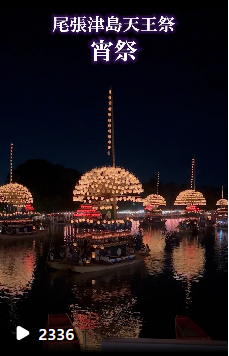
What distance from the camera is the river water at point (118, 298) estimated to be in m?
16.9

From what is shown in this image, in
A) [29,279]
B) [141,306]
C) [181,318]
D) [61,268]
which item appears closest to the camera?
[181,318]

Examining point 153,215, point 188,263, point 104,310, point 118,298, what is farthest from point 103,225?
point 153,215

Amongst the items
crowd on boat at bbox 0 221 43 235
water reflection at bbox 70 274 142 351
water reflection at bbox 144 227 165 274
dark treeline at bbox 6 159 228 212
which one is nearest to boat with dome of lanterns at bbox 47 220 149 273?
water reflection at bbox 144 227 165 274

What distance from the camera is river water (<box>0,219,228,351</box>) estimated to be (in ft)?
55.5

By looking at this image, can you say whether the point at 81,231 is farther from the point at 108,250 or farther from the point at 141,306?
the point at 141,306

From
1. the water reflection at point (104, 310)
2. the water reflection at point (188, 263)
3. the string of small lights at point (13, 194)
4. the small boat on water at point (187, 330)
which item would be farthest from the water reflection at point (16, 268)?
the string of small lights at point (13, 194)

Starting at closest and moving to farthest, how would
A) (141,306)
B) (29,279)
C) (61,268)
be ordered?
(141,306)
(29,279)
(61,268)

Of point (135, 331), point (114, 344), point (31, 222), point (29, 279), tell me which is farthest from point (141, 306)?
point (31, 222)

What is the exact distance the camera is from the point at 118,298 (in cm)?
2162

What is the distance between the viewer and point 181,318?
52.2 feet

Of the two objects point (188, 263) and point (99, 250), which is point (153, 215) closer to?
point (188, 263)

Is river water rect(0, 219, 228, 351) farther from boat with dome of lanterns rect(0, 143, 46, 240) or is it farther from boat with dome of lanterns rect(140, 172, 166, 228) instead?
boat with dome of lanterns rect(140, 172, 166, 228)

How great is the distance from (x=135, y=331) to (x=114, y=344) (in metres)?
7.16

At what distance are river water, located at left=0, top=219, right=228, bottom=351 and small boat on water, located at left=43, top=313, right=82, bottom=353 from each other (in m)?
0.92
